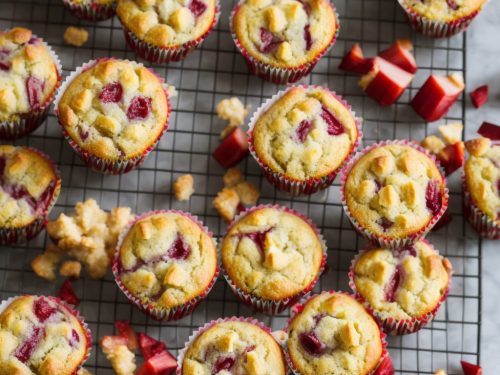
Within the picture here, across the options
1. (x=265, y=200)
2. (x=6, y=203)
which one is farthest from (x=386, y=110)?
(x=6, y=203)

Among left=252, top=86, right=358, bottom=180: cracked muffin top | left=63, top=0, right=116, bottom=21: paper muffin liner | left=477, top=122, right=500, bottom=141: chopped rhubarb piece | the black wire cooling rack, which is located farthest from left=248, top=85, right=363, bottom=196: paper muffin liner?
left=63, top=0, right=116, bottom=21: paper muffin liner

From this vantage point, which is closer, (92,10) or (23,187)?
(23,187)

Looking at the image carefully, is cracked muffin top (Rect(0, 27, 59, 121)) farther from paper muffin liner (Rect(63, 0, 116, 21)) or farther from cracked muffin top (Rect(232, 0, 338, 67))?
cracked muffin top (Rect(232, 0, 338, 67))

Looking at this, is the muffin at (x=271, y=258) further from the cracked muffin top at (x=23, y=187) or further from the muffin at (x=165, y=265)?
the cracked muffin top at (x=23, y=187)

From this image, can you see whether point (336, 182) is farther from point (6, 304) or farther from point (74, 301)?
point (6, 304)

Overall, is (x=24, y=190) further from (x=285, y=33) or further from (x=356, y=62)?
(x=356, y=62)

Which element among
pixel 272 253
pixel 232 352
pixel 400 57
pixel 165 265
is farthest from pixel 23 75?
pixel 400 57
